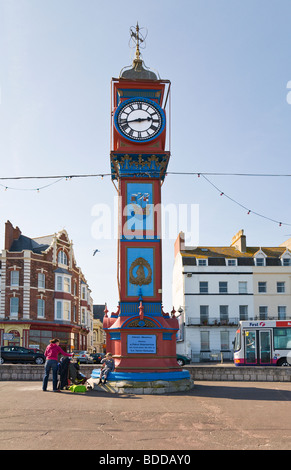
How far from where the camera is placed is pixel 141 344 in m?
16.8

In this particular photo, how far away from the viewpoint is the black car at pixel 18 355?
37188mm

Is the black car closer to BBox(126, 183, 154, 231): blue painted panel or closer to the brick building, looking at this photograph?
the brick building

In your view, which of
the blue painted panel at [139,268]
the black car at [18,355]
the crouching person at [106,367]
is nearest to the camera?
the crouching person at [106,367]

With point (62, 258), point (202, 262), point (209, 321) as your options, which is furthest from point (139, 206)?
point (62, 258)

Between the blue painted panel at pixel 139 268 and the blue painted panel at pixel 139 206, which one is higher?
the blue painted panel at pixel 139 206

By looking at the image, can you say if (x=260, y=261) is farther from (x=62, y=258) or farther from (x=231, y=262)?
(x=62, y=258)

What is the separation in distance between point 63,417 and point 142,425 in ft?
5.83

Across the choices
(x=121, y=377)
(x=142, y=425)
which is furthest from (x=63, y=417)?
(x=121, y=377)

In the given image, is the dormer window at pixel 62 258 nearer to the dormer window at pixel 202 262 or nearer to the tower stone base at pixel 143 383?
the dormer window at pixel 202 262

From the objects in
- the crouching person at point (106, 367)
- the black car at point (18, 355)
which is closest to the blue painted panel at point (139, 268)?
the crouching person at point (106, 367)

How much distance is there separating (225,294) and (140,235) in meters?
37.3

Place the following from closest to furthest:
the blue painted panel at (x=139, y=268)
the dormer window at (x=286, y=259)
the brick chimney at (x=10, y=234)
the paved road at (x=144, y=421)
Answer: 1. the paved road at (x=144, y=421)
2. the blue painted panel at (x=139, y=268)
3. the brick chimney at (x=10, y=234)
4. the dormer window at (x=286, y=259)
